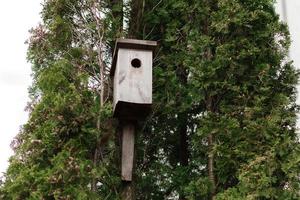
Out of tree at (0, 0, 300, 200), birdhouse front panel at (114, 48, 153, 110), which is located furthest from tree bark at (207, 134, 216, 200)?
birdhouse front panel at (114, 48, 153, 110)

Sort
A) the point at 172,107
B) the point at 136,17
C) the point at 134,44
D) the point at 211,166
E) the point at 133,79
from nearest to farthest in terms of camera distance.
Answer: the point at 133,79 → the point at 134,44 → the point at 211,166 → the point at 172,107 → the point at 136,17

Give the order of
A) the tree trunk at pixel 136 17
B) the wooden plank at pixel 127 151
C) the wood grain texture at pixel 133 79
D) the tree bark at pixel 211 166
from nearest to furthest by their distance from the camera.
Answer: the wood grain texture at pixel 133 79, the wooden plank at pixel 127 151, the tree bark at pixel 211 166, the tree trunk at pixel 136 17

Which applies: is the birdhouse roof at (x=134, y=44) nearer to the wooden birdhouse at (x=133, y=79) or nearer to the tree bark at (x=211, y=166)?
the wooden birdhouse at (x=133, y=79)

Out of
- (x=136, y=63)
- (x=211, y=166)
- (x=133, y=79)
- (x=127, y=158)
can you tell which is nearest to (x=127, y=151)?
(x=127, y=158)

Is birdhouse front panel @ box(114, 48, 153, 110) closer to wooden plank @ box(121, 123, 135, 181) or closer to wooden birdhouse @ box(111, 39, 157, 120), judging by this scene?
wooden birdhouse @ box(111, 39, 157, 120)

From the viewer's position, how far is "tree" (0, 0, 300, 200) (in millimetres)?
6062

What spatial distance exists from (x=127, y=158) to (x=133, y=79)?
3.07 feet

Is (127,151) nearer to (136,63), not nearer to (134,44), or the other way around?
(136,63)

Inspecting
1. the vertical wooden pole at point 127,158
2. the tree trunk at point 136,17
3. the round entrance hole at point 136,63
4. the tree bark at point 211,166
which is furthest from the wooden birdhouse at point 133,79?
the tree trunk at point 136,17

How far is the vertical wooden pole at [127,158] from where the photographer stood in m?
6.16

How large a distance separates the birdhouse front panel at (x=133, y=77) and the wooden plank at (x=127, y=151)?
1.32 ft

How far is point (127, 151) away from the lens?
20.5 ft

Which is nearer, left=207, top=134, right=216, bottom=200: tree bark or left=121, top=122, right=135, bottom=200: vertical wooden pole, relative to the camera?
left=121, top=122, right=135, bottom=200: vertical wooden pole

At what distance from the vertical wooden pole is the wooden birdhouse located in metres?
0.17
